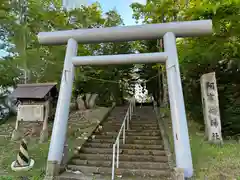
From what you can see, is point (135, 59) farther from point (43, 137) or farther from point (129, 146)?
point (43, 137)

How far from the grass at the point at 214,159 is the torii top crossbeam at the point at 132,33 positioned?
346cm

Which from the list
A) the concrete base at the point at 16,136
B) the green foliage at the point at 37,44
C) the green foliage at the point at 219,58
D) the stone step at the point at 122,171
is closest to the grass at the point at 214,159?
the stone step at the point at 122,171

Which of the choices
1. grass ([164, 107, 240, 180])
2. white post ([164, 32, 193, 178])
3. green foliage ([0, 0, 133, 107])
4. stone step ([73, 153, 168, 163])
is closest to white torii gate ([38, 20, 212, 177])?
white post ([164, 32, 193, 178])

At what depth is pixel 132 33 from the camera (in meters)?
7.22

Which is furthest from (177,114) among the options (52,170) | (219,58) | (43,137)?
(43,137)

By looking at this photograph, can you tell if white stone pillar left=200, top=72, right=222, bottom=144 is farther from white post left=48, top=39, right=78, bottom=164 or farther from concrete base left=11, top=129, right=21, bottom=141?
concrete base left=11, top=129, right=21, bottom=141

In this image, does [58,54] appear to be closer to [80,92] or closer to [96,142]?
[80,92]

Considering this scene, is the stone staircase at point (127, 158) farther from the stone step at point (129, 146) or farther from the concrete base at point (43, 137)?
the concrete base at point (43, 137)

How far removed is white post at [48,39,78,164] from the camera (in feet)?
21.1

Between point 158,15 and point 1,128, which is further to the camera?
point 158,15

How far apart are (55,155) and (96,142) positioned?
2.43m

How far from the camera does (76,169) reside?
673 centimetres

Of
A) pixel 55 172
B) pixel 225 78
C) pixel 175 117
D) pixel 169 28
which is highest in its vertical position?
pixel 169 28

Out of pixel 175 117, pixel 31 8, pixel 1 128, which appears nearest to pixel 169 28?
pixel 175 117
